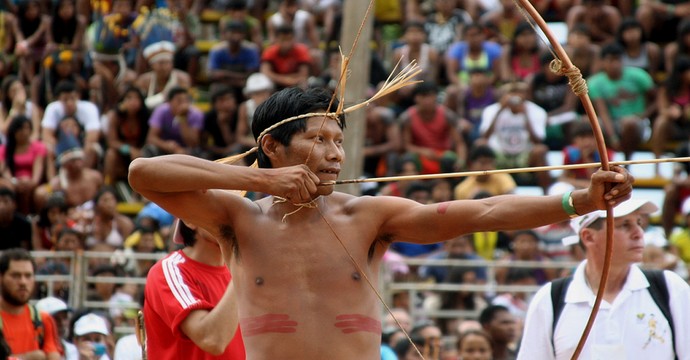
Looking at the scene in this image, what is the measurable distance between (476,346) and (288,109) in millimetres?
4230

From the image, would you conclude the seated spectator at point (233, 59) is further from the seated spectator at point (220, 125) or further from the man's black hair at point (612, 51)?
the man's black hair at point (612, 51)

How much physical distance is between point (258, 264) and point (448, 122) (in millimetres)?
8564

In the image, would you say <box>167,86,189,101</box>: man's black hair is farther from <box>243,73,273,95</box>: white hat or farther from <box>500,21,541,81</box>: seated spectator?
<box>500,21,541,81</box>: seated spectator

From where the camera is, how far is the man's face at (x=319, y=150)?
4488mm

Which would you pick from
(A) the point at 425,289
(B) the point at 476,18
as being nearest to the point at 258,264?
(A) the point at 425,289

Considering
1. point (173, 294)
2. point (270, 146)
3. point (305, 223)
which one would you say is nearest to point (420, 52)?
point (173, 294)

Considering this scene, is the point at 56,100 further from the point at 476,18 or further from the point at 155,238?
the point at 476,18

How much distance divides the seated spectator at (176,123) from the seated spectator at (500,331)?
5555mm

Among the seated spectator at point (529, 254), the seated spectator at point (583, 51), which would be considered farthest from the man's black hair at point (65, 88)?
the seated spectator at point (529, 254)

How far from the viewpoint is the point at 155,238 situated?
11328 millimetres

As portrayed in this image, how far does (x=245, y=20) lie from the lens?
49.4ft

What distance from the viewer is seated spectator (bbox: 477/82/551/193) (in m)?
12.5

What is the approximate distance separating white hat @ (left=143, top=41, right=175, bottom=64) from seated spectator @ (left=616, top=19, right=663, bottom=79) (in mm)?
5251

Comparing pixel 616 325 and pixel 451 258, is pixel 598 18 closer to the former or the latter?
pixel 451 258
